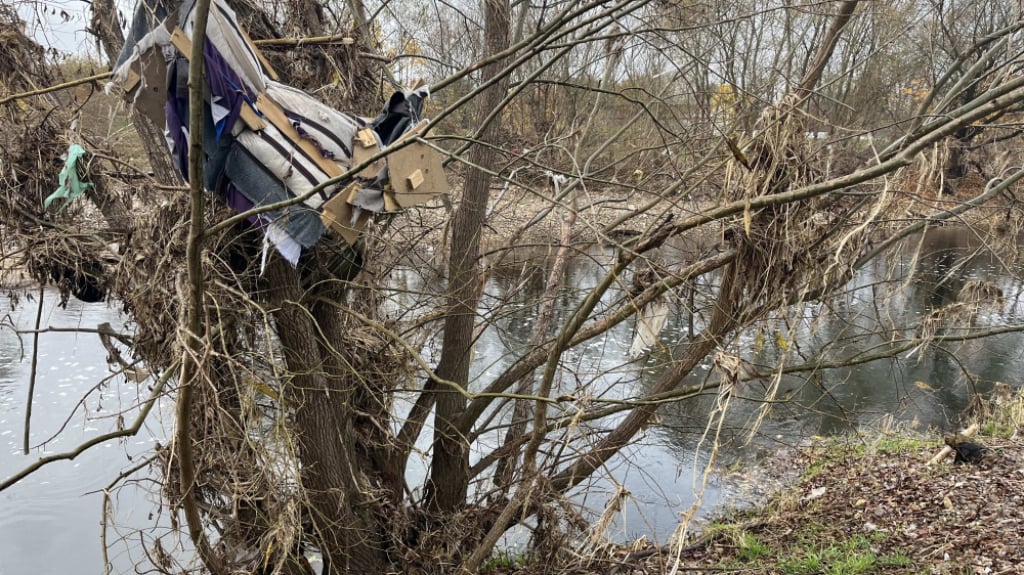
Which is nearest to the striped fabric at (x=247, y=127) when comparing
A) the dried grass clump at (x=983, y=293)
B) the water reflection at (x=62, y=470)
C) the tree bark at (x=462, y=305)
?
the tree bark at (x=462, y=305)

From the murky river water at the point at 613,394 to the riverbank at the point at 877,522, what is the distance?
43 centimetres

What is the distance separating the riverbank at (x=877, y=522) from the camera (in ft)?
15.7

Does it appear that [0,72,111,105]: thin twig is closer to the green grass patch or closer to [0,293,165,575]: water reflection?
[0,293,165,575]: water reflection

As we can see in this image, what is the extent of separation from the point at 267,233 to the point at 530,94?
392cm

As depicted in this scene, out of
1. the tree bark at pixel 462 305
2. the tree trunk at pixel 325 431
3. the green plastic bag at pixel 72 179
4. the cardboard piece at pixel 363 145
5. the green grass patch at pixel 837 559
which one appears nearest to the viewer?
the cardboard piece at pixel 363 145

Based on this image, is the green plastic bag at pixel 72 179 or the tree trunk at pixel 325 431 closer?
the green plastic bag at pixel 72 179

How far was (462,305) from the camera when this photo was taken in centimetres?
489

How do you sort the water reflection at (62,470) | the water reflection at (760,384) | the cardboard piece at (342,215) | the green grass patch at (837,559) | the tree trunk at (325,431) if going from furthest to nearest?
1. the water reflection at (760,384)
2. the water reflection at (62,470)
3. the green grass patch at (837,559)
4. the tree trunk at (325,431)
5. the cardboard piece at (342,215)

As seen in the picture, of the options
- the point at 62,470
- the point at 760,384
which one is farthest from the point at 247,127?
the point at 62,470

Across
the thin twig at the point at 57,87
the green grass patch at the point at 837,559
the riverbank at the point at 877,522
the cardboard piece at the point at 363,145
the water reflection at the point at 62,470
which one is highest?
the thin twig at the point at 57,87

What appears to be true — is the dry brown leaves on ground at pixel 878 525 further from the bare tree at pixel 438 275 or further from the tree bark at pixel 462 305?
the bare tree at pixel 438 275

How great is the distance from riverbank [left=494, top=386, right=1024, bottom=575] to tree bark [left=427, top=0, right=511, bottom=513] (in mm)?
767

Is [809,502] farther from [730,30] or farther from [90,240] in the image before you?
[90,240]

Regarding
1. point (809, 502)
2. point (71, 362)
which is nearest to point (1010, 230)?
point (809, 502)
